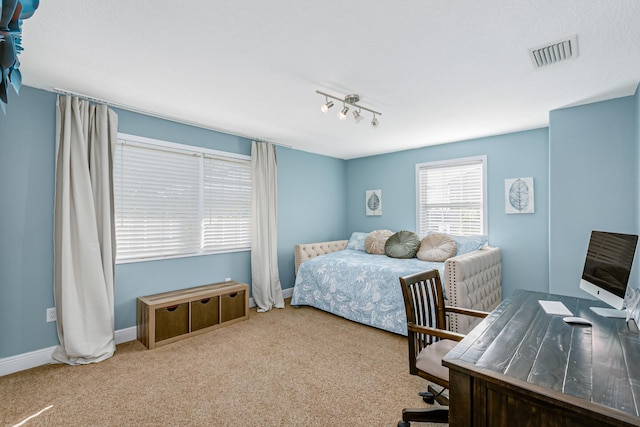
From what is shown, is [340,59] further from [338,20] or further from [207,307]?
[207,307]

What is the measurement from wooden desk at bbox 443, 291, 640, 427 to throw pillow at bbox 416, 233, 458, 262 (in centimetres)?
231

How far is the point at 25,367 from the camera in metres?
2.50

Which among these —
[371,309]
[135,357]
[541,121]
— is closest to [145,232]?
[135,357]

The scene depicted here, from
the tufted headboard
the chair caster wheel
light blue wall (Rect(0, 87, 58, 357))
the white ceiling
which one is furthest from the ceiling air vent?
light blue wall (Rect(0, 87, 58, 357))

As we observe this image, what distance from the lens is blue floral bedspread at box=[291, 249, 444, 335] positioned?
3.24 metres

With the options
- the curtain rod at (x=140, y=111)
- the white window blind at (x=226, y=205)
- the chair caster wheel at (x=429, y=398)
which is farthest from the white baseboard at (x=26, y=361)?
the chair caster wheel at (x=429, y=398)

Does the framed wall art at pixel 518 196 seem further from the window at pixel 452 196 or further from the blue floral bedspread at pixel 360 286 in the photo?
the blue floral bedspread at pixel 360 286

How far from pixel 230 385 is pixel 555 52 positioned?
3.28 metres

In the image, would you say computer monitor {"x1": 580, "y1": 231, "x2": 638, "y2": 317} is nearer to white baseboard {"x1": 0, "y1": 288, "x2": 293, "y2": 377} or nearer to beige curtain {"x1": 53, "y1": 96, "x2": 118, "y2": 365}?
beige curtain {"x1": 53, "y1": 96, "x2": 118, "y2": 365}

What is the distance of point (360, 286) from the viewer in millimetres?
3539

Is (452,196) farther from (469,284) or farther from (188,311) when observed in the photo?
(188,311)

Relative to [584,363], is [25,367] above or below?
below

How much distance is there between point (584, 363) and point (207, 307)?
3.20 metres

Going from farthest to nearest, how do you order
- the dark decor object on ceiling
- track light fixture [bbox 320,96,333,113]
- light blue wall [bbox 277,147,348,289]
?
light blue wall [bbox 277,147,348,289] < track light fixture [bbox 320,96,333,113] < the dark decor object on ceiling
